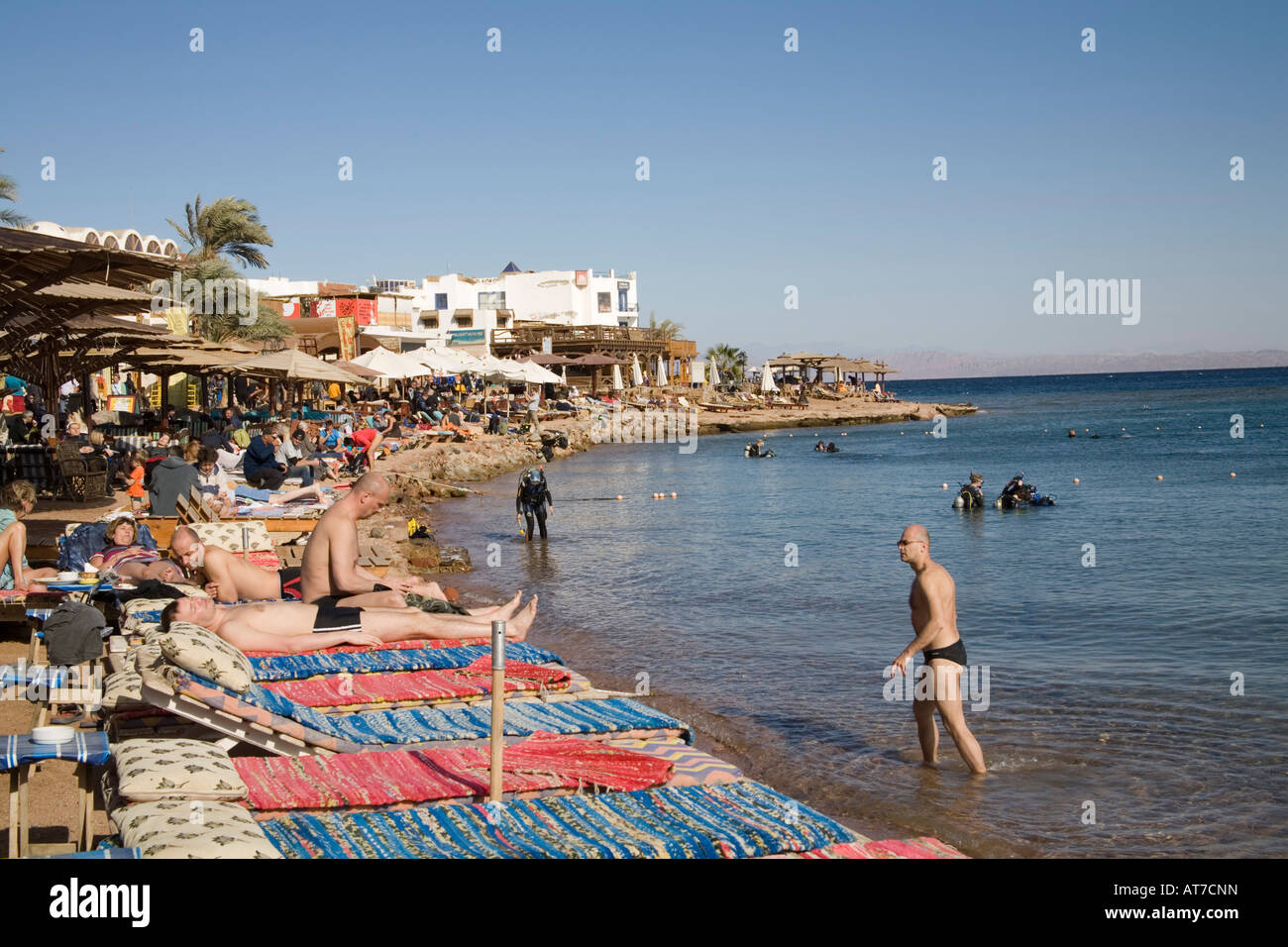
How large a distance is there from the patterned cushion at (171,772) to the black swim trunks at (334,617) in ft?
10.1

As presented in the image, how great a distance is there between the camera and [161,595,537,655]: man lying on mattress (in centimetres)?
790

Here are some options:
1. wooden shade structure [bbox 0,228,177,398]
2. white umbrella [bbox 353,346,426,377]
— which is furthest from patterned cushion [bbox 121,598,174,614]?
white umbrella [bbox 353,346,426,377]

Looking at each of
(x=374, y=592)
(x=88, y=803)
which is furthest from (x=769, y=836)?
(x=374, y=592)

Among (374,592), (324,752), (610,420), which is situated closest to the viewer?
(324,752)

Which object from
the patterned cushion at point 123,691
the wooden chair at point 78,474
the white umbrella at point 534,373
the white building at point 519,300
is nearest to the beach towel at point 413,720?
the patterned cushion at point 123,691

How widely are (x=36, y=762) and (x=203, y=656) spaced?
4.02 feet

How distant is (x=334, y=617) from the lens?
8.30 meters

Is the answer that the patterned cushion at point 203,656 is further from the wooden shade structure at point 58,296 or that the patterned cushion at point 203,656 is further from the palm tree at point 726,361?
the palm tree at point 726,361

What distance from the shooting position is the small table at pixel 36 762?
480cm

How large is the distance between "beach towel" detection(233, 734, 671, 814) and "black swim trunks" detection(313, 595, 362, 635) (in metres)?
2.42

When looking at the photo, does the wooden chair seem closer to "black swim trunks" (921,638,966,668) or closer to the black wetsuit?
the black wetsuit
